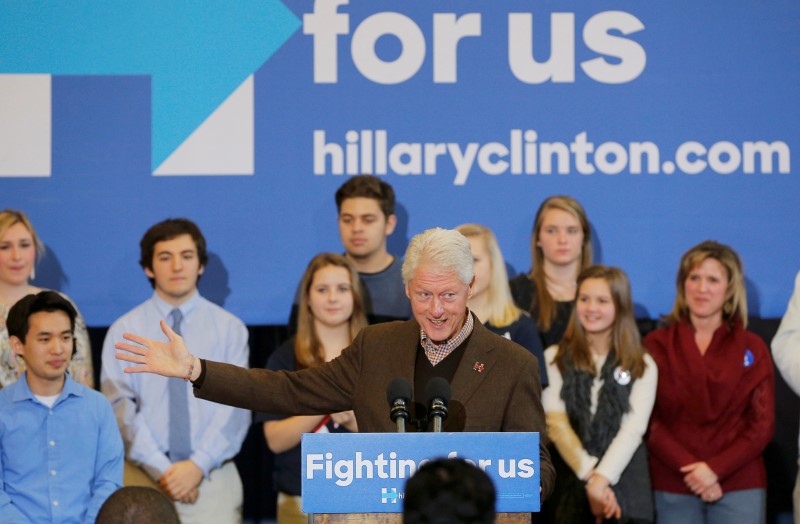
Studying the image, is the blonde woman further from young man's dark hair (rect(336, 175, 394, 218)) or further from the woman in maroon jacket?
the woman in maroon jacket

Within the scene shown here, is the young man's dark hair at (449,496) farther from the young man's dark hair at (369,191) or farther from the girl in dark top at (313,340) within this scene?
the young man's dark hair at (369,191)

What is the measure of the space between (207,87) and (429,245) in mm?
3770

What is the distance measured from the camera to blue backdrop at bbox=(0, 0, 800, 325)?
682 centimetres

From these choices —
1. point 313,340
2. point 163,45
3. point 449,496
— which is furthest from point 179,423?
point 449,496

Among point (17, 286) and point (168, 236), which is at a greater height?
point (168, 236)

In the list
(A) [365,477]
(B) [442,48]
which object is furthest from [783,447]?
(A) [365,477]

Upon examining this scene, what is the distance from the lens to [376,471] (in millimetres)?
3008

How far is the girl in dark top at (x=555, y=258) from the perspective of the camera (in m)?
6.20

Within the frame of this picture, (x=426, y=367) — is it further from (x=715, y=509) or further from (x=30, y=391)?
(x=715, y=509)

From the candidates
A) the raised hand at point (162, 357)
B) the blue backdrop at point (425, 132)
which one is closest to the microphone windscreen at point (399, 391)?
the raised hand at point (162, 357)

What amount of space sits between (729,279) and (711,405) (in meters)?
0.65

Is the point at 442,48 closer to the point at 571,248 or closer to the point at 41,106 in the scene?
the point at 571,248

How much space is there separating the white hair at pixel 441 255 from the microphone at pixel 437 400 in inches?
17.1

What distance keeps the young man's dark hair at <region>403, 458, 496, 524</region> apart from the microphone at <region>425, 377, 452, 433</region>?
41.2 inches
